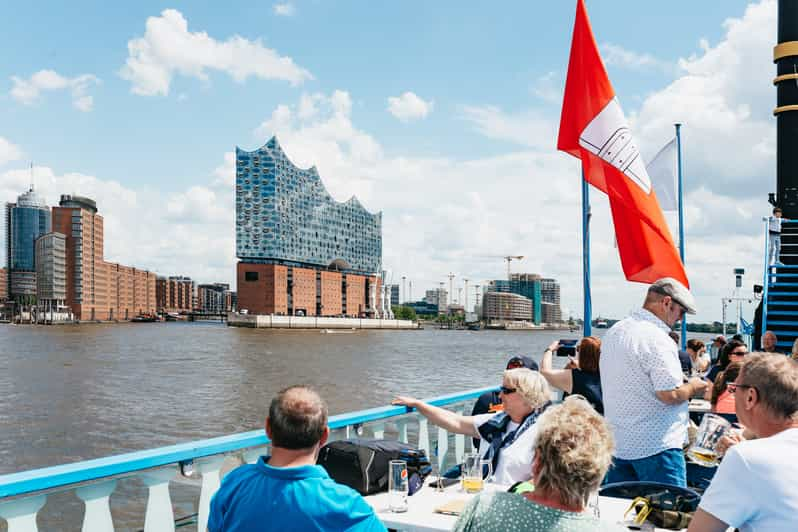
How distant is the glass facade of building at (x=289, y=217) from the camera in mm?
142375

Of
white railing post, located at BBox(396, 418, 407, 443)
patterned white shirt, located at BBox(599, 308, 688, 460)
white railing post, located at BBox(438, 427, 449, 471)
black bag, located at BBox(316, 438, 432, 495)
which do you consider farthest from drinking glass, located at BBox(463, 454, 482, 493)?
white railing post, located at BBox(438, 427, 449, 471)

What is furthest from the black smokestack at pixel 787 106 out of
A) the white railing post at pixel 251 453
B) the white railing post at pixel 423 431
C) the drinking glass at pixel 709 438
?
the white railing post at pixel 251 453

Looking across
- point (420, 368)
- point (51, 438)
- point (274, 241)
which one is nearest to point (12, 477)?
point (51, 438)

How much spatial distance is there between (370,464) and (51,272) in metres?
168

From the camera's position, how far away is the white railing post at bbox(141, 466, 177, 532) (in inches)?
133

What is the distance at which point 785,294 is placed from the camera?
14.6m

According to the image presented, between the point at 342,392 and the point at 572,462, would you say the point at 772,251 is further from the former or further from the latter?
the point at 342,392

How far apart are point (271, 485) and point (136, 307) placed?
210 metres

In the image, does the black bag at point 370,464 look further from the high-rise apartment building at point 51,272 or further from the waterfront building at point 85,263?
the waterfront building at point 85,263

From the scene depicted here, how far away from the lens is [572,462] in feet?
6.34

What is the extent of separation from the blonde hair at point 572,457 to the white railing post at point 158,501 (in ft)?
6.91

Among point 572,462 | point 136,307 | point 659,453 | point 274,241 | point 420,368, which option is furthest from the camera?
point 136,307

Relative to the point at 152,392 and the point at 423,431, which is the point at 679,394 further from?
the point at 152,392

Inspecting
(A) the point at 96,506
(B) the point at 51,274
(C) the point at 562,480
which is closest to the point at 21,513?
(A) the point at 96,506
